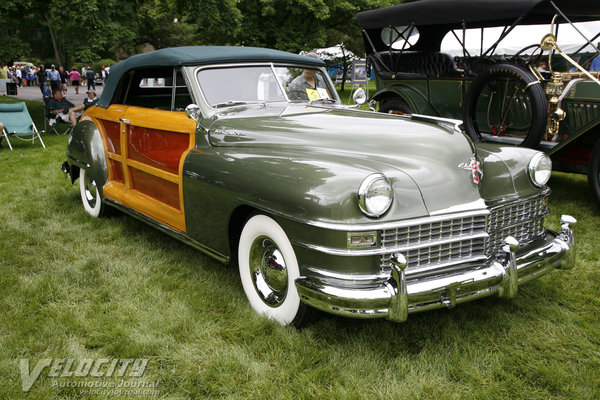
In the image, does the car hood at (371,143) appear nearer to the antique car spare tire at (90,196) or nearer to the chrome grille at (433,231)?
the chrome grille at (433,231)

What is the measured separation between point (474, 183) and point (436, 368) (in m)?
1.06

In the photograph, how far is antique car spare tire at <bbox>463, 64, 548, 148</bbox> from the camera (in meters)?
5.30

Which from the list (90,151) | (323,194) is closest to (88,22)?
(90,151)

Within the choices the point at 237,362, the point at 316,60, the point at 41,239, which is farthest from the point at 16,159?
the point at 237,362

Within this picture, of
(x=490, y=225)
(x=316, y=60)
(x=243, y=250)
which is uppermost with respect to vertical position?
(x=316, y=60)

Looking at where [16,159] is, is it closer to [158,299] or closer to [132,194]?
[132,194]

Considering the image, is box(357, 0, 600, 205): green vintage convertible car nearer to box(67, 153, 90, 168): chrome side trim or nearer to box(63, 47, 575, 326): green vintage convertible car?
box(63, 47, 575, 326): green vintage convertible car

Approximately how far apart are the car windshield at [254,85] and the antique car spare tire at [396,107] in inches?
132

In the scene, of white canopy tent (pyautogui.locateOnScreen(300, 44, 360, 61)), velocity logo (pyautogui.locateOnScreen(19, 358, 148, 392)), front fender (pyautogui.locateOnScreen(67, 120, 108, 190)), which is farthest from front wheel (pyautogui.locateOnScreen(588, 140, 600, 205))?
white canopy tent (pyautogui.locateOnScreen(300, 44, 360, 61))

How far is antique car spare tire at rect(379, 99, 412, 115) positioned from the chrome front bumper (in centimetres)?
482

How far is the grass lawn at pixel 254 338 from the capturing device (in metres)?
2.46

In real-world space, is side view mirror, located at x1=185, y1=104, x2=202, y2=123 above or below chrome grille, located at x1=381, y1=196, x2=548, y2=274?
above

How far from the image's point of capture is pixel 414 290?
245cm

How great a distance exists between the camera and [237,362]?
2648 millimetres
